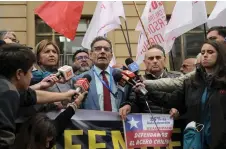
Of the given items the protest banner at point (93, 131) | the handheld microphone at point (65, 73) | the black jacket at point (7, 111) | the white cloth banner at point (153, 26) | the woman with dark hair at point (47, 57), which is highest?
the white cloth banner at point (153, 26)

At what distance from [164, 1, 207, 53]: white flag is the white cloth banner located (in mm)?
124

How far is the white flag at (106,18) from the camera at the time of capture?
6570 millimetres

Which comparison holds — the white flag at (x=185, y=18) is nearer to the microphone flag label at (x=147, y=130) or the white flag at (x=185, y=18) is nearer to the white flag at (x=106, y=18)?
the white flag at (x=106, y=18)

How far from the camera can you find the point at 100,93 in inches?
168

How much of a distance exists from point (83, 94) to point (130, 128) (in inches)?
26.0

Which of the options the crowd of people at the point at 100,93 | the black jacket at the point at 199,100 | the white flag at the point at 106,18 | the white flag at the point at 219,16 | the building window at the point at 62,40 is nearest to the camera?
the crowd of people at the point at 100,93

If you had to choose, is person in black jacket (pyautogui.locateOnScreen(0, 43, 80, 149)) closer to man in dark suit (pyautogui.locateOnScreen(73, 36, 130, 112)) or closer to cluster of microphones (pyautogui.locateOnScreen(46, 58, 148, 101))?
cluster of microphones (pyautogui.locateOnScreen(46, 58, 148, 101))

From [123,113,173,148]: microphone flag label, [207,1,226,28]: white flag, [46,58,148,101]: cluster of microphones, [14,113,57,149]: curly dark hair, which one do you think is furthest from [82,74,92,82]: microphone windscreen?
Result: [207,1,226,28]: white flag

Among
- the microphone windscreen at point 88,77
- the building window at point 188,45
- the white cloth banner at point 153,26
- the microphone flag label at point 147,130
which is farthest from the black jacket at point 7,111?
the building window at point 188,45

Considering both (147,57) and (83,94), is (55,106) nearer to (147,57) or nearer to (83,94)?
(83,94)

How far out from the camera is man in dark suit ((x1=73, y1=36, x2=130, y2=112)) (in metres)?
4.25

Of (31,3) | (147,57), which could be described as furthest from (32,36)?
(147,57)

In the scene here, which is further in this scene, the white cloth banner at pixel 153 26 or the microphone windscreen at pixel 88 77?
the white cloth banner at pixel 153 26

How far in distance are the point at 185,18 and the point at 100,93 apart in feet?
8.21
